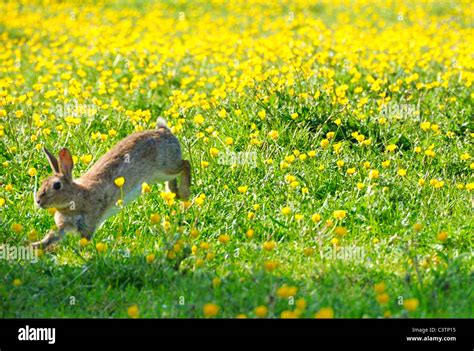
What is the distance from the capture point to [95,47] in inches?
448

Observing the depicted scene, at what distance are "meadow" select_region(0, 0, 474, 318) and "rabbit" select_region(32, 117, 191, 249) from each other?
124 mm

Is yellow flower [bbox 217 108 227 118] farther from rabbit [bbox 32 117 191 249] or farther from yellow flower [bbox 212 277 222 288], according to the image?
yellow flower [bbox 212 277 222 288]

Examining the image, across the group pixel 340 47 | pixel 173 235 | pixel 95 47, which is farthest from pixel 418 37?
pixel 173 235

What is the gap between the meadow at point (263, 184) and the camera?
5000 mm

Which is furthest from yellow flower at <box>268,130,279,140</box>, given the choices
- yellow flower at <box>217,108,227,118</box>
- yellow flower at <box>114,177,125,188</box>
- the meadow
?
yellow flower at <box>114,177,125,188</box>

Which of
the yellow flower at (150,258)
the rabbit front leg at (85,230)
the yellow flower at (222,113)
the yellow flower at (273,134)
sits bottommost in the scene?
the rabbit front leg at (85,230)

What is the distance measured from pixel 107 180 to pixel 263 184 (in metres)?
1.23

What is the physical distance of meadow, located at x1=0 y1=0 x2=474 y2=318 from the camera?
16.4 feet

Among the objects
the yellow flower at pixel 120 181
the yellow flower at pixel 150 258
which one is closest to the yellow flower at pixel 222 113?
the yellow flower at pixel 120 181

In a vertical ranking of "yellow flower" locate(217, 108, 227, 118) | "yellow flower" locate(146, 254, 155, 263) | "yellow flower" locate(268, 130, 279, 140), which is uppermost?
"yellow flower" locate(268, 130, 279, 140)

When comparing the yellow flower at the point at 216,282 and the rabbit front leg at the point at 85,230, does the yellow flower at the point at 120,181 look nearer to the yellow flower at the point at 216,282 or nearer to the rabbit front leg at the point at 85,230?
the rabbit front leg at the point at 85,230

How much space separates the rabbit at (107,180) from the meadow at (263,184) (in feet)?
0.41

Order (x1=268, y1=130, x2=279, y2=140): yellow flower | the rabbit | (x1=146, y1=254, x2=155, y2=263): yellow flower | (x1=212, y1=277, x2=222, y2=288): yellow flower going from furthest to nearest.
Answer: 1. (x1=268, y1=130, x2=279, y2=140): yellow flower
2. the rabbit
3. (x1=146, y1=254, x2=155, y2=263): yellow flower
4. (x1=212, y1=277, x2=222, y2=288): yellow flower
